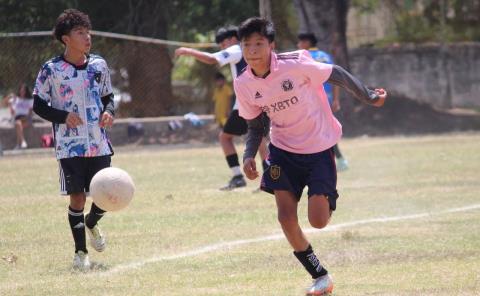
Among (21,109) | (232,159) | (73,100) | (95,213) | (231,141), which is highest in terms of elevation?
(73,100)

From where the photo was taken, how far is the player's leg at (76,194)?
8.74 meters

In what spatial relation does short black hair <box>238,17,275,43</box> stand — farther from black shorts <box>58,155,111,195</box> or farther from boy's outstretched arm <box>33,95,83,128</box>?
black shorts <box>58,155,111,195</box>

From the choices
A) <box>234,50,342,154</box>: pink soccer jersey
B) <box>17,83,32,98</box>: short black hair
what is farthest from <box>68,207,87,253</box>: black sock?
<box>17,83,32,98</box>: short black hair

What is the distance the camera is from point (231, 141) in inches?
572

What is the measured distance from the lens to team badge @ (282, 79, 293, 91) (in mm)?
7352

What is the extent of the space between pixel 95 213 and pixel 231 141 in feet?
18.6

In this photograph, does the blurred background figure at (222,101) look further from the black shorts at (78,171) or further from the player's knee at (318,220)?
the player's knee at (318,220)

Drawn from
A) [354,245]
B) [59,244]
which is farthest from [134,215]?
[354,245]

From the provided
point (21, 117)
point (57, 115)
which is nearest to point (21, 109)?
point (21, 117)

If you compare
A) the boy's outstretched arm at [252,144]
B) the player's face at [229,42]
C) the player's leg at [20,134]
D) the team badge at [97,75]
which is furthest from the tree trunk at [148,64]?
the boy's outstretched arm at [252,144]

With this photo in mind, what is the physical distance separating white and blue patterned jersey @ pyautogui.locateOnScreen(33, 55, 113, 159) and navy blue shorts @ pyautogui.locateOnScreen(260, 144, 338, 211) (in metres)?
1.96

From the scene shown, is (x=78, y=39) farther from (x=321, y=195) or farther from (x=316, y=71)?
(x=321, y=195)

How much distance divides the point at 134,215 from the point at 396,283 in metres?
5.11

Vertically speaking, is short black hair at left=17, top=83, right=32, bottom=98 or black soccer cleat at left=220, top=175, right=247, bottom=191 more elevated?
black soccer cleat at left=220, top=175, right=247, bottom=191
